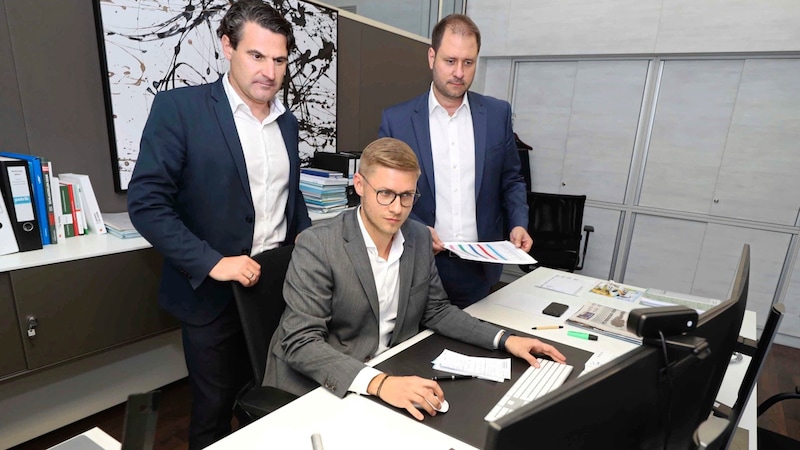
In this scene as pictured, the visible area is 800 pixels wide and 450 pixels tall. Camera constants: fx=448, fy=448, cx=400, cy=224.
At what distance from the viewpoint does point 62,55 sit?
190 cm

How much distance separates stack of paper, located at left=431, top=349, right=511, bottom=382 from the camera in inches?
48.9

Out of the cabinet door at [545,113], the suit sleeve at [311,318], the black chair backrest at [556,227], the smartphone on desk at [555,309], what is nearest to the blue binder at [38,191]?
the suit sleeve at [311,318]

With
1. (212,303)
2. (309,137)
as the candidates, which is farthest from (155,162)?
(309,137)

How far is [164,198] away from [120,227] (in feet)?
2.51

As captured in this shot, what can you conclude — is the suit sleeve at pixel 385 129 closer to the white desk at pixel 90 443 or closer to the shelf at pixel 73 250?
the shelf at pixel 73 250

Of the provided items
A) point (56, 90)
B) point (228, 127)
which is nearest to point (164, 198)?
point (228, 127)

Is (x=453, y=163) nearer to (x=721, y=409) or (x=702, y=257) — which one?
(x=721, y=409)

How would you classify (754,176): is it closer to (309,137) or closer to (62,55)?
(309,137)

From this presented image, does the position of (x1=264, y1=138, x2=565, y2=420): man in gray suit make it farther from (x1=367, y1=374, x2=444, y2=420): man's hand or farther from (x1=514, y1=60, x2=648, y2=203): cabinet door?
(x1=514, y1=60, x2=648, y2=203): cabinet door

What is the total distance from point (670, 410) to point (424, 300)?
36.1 inches

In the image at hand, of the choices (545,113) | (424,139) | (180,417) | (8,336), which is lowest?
(180,417)

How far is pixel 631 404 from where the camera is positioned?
1.87ft

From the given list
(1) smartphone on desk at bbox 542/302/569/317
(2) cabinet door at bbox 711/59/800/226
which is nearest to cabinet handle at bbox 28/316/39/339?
(1) smartphone on desk at bbox 542/302/569/317

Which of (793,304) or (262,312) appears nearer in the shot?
(262,312)
